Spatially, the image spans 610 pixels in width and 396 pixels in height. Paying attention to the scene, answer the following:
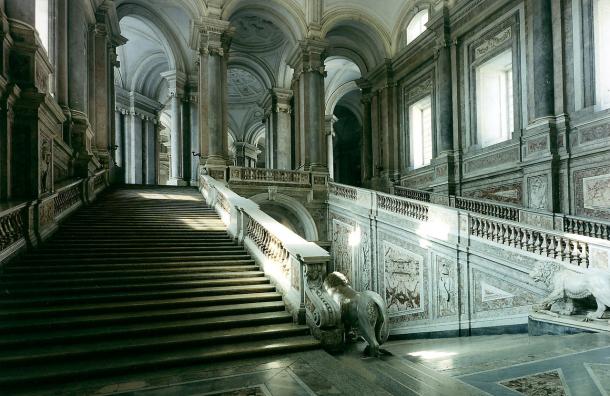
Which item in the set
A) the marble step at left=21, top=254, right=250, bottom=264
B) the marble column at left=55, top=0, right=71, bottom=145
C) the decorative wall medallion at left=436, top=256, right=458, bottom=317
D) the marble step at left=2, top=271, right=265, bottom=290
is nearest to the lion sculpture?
the decorative wall medallion at left=436, top=256, right=458, bottom=317

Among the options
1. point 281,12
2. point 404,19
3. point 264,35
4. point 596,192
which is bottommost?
point 596,192

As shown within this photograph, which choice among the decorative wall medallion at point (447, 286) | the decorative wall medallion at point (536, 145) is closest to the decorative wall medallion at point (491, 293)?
the decorative wall medallion at point (447, 286)

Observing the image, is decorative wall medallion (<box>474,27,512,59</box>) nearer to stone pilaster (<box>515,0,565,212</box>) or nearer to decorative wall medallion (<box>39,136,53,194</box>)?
stone pilaster (<box>515,0,565,212</box>)

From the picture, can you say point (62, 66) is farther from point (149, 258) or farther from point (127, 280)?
point (127, 280)

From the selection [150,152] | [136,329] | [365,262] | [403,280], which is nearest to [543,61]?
[403,280]

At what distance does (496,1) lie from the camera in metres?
13.8

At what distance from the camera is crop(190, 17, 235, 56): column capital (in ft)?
54.2

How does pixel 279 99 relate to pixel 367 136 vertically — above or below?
above

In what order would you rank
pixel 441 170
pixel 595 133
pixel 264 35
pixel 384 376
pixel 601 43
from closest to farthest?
1. pixel 384 376
2. pixel 595 133
3. pixel 601 43
4. pixel 441 170
5. pixel 264 35

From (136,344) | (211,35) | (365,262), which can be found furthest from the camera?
(211,35)

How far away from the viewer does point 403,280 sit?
12.2m

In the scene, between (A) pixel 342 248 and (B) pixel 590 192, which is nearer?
(B) pixel 590 192

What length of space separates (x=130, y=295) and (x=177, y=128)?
1771cm

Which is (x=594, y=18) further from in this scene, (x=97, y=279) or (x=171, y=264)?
(x=97, y=279)
